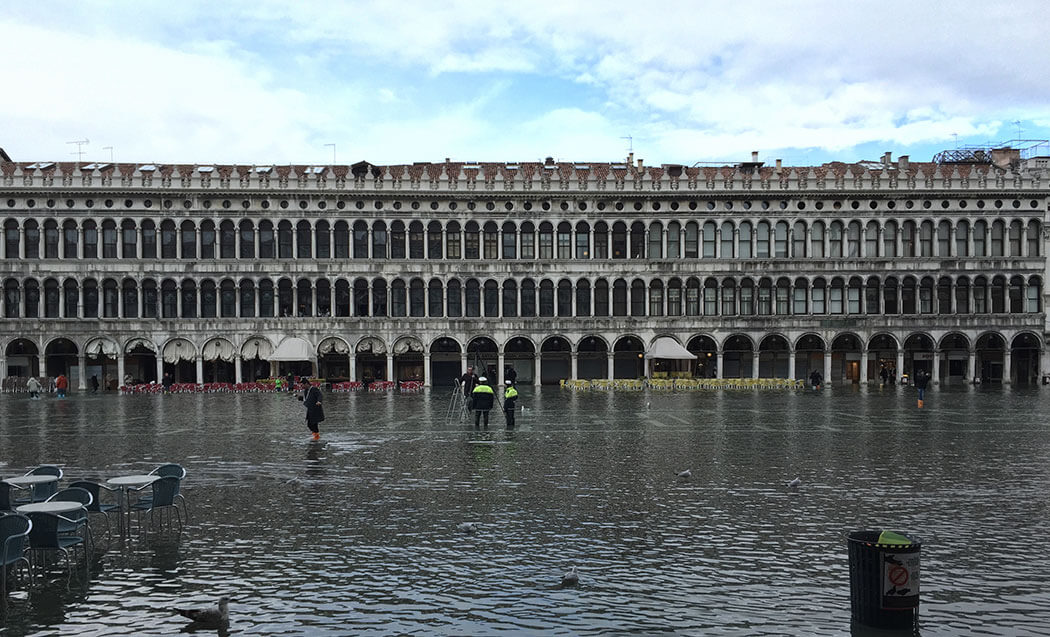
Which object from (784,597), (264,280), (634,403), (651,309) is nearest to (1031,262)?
(651,309)

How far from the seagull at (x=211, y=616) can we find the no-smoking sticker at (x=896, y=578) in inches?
243

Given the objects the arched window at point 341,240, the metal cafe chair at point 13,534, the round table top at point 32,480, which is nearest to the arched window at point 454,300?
the arched window at point 341,240

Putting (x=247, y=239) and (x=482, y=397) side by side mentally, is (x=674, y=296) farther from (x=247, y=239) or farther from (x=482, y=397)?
(x=482, y=397)

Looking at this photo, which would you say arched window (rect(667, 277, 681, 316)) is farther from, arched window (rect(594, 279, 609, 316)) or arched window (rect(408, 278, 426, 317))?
arched window (rect(408, 278, 426, 317))

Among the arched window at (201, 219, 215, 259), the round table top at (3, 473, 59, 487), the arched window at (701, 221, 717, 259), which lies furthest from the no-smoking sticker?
the arched window at (201, 219, 215, 259)

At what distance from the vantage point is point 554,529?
13.1 metres

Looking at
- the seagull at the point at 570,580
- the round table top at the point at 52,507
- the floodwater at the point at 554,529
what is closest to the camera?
the floodwater at the point at 554,529

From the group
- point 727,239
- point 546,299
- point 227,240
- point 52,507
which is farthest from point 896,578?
point 227,240

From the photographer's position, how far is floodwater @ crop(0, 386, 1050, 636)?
9.40 meters

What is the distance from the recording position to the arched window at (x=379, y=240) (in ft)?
201

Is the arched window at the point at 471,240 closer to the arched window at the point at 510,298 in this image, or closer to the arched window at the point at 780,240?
the arched window at the point at 510,298

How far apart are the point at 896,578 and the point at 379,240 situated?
54.6 meters

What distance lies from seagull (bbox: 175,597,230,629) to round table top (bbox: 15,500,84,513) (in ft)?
9.47

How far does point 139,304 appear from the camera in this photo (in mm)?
59344
